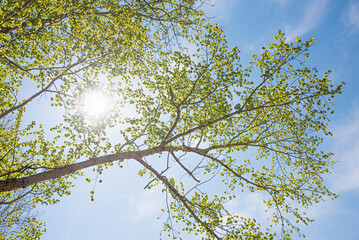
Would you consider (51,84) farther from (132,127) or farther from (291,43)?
(291,43)

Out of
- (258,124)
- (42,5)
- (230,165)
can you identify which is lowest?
(230,165)

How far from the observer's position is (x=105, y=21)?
10070mm

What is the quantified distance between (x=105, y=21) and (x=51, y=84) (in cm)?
398

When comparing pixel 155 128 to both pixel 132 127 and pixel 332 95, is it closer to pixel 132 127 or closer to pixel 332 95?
pixel 132 127

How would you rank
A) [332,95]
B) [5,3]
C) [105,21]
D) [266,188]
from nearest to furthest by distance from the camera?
[332,95] → [266,188] → [5,3] → [105,21]

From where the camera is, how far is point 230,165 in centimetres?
833

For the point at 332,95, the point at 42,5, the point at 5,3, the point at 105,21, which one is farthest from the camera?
the point at 105,21

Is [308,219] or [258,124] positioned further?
[258,124]

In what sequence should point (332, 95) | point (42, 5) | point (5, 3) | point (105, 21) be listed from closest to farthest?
1. point (332, 95)
2. point (42, 5)
3. point (5, 3)
4. point (105, 21)

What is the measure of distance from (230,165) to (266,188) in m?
1.45

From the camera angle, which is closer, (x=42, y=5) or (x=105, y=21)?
(x=42, y=5)

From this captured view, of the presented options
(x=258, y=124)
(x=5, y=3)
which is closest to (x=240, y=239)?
(x=258, y=124)

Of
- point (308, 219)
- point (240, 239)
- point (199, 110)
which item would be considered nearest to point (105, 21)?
point (199, 110)

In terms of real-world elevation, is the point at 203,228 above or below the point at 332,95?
below
